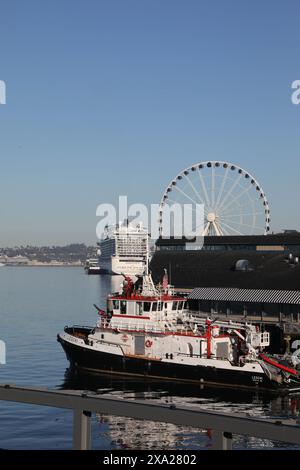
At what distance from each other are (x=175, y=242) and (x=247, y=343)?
2171 inches

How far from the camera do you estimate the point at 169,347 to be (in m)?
53.4

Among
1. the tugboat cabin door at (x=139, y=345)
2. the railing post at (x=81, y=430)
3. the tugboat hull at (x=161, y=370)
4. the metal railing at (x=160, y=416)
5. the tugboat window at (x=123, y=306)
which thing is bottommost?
the tugboat hull at (x=161, y=370)

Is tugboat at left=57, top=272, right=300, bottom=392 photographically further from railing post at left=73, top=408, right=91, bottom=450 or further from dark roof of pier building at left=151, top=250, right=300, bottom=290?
railing post at left=73, top=408, right=91, bottom=450

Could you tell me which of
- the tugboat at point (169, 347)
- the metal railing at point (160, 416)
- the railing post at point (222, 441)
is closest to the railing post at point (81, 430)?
the metal railing at point (160, 416)

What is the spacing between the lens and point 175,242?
4158 inches

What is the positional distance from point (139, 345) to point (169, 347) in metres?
2.91

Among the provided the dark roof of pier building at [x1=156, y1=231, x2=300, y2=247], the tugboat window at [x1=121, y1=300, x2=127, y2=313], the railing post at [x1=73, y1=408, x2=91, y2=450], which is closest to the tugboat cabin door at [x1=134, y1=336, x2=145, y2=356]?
the tugboat window at [x1=121, y1=300, x2=127, y2=313]

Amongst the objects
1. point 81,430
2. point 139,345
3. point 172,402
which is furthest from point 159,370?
point 81,430

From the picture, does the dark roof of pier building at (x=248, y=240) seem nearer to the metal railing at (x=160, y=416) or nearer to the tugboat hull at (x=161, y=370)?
the tugboat hull at (x=161, y=370)

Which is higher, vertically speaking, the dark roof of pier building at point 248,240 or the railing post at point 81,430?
the dark roof of pier building at point 248,240

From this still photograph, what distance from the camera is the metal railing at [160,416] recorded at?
11.0 m

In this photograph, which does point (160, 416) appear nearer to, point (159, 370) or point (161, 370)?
point (161, 370)

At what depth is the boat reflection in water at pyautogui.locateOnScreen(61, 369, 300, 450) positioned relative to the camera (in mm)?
34531

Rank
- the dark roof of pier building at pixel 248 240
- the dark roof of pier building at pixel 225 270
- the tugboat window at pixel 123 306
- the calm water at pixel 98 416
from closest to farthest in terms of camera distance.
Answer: the calm water at pixel 98 416, the tugboat window at pixel 123 306, the dark roof of pier building at pixel 225 270, the dark roof of pier building at pixel 248 240
